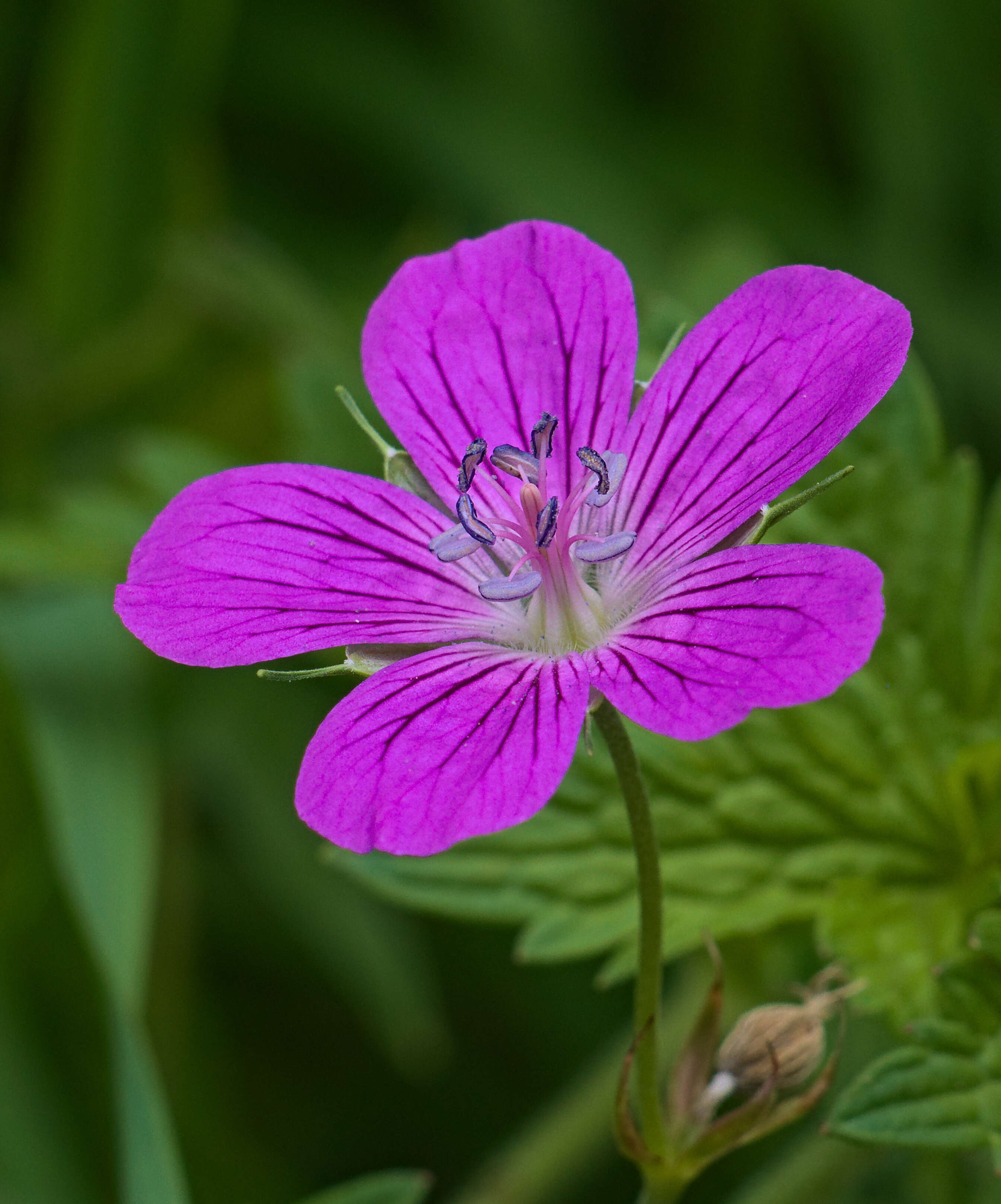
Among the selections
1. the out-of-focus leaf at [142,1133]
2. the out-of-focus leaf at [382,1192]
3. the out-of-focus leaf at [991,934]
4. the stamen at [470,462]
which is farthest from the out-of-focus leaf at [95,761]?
the out-of-focus leaf at [991,934]

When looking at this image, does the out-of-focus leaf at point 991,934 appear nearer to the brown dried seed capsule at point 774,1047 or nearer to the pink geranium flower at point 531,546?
the brown dried seed capsule at point 774,1047

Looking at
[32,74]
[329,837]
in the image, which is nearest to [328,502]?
[329,837]

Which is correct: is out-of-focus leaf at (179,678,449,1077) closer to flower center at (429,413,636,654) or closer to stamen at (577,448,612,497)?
flower center at (429,413,636,654)

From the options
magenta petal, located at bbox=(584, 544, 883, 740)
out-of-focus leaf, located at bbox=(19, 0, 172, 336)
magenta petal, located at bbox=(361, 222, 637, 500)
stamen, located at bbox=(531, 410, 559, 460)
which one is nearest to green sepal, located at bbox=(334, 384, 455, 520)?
magenta petal, located at bbox=(361, 222, 637, 500)

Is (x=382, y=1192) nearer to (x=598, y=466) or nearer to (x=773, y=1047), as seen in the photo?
(x=773, y=1047)

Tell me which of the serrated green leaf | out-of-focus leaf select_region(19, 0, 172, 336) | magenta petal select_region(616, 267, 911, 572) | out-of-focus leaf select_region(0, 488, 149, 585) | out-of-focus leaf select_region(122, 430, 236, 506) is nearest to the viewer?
magenta petal select_region(616, 267, 911, 572)

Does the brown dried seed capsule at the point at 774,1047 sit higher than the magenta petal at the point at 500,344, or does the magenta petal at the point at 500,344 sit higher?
the magenta petal at the point at 500,344

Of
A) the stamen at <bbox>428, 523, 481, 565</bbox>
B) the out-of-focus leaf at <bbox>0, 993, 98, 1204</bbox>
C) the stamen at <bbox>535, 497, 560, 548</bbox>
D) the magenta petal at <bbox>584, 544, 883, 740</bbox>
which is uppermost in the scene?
the stamen at <bbox>428, 523, 481, 565</bbox>
